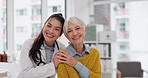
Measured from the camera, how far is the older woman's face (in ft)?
5.83

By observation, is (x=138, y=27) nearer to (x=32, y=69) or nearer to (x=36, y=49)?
(x=36, y=49)

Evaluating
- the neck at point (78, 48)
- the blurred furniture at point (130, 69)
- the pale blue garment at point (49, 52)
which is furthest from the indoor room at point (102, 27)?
the neck at point (78, 48)

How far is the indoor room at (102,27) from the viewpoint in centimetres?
399

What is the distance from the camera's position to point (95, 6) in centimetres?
625

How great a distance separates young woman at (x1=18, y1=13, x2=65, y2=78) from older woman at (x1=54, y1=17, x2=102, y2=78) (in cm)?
11


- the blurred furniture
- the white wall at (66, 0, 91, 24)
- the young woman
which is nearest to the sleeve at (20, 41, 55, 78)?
the young woman

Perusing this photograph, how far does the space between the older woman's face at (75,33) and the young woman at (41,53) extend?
146 mm

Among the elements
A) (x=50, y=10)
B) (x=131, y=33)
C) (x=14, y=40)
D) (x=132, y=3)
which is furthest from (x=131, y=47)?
(x=14, y=40)

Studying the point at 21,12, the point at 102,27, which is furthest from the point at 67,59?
the point at 102,27

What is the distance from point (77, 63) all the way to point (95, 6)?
465cm

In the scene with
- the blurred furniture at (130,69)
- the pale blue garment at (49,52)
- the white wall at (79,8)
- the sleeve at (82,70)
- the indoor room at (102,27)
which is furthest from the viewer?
A: the white wall at (79,8)

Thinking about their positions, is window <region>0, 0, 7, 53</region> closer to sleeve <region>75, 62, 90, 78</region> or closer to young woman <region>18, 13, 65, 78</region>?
young woman <region>18, 13, 65, 78</region>

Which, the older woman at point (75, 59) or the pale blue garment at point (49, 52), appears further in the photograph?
the pale blue garment at point (49, 52)

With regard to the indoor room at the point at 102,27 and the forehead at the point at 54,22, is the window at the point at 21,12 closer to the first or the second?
the indoor room at the point at 102,27
